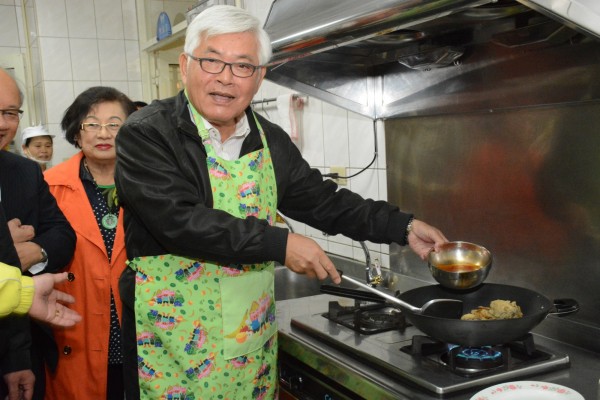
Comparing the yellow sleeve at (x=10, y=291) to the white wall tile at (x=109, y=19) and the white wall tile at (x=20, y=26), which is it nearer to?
the white wall tile at (x=109, y=19)

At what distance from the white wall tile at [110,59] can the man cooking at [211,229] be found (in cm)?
320

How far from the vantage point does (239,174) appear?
1.36m

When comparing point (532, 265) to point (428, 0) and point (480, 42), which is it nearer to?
point (480, 42)

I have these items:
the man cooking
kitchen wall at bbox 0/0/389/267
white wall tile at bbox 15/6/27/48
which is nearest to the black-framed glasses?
the man cooking

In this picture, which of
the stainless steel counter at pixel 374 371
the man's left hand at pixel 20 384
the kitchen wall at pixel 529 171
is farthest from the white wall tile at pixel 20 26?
the stainless steel counter at pixel 374 371

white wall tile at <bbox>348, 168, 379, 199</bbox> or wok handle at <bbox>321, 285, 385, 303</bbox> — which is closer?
wok handle at <bbox>321, 285, 385, 303</bbox>

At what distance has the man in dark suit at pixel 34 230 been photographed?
5.16 feet

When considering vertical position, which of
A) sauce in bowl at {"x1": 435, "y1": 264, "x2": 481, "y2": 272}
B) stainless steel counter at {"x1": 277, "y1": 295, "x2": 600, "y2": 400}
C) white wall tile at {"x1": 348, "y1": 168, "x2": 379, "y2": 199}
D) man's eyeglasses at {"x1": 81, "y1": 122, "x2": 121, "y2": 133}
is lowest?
stainless steel counter at {"x1": 277, "y1": 295, "x2": 600, "y2": 400}

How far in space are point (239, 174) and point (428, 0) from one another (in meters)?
0.57

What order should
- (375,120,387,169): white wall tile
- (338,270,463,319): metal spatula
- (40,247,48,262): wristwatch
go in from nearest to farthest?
(338,270,463,319): metal spatula
(40,247,48,262): wristwatch
(375,120,387,169): white wall tile

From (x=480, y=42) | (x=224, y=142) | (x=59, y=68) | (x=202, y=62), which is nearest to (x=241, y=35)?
(x=202, y=62)

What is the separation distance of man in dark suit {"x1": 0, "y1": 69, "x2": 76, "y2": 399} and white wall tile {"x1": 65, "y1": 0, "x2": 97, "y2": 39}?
9.36 feet

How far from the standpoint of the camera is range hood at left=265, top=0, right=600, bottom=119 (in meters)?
1.08

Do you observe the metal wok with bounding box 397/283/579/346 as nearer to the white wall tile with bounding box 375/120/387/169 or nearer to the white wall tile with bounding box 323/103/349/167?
the white wall tile with bounding box 375/120/387/169
